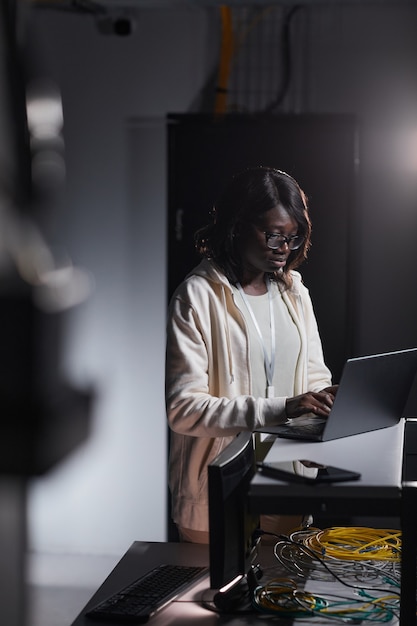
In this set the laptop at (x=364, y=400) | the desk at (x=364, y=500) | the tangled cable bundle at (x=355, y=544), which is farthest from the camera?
the tangled cable bundle at (x=355, y=544)

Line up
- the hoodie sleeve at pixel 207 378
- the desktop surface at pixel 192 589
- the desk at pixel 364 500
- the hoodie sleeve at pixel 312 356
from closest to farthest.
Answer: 1. the desk at pixel 364 500
2. the desktop surface at pixel 192 589
3. the hoodie sleeve at pixel 207 378
4. the hoodie sleeve at pixel 312 356

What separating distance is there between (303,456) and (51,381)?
84.0 inches

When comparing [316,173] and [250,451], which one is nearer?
[250,451]

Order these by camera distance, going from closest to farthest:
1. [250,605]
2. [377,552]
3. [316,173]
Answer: [250,605] < [377,552] < [316,173]

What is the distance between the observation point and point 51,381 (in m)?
3.78

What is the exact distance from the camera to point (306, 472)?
165cm

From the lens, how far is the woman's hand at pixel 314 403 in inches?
81.7

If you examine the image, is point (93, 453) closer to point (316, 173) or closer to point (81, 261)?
point (81, 261)

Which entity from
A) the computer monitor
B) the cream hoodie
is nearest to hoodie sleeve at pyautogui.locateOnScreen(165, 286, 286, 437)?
the cream hoodie

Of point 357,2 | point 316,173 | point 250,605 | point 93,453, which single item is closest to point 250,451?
point 250,605

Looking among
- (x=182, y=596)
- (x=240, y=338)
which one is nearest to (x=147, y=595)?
(x=182, y=596)

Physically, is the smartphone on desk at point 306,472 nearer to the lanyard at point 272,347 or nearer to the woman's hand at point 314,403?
the woman's hand at point 314,403

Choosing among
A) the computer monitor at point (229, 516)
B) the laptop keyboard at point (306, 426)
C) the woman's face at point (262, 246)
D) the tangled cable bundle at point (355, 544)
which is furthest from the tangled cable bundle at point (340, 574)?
the woman's face at point (262, 246)

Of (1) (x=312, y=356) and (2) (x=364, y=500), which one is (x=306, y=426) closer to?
(2) (x=364, y=500)
